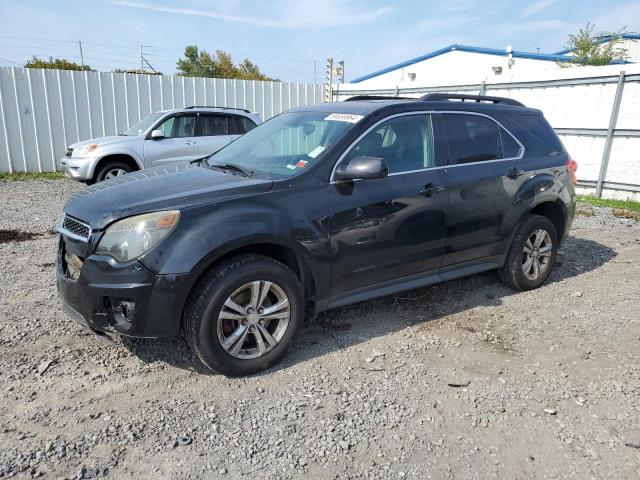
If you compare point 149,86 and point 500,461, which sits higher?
point 149,86

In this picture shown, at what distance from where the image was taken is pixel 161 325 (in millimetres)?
2965

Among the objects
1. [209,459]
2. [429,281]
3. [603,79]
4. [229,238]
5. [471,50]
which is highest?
[471,50]

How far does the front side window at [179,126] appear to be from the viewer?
9.71m

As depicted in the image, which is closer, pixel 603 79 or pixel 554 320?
pixel 554 320

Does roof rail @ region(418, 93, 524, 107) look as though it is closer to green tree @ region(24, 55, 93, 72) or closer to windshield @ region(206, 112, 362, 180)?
windshield @ region(206, 112, 362, 180)

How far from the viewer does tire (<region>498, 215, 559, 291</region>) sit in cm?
467

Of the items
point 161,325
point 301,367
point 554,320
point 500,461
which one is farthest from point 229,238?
point 554,320

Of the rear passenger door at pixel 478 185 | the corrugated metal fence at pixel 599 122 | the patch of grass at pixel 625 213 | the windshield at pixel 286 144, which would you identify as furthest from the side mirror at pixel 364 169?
the corrugated metal fence at pixel 599 122

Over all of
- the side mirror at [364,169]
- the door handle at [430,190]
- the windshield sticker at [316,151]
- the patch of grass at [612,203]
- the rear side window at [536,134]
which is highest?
the rear side window at [536,134]

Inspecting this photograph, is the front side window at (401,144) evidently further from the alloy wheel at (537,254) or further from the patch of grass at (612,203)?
the patch of grass at (612,203)

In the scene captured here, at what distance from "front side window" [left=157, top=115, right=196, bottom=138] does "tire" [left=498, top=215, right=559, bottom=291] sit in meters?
7.14

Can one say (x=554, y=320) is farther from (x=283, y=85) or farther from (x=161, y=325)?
(x=283, y=85)

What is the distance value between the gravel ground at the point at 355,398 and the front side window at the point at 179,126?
5.70 meters

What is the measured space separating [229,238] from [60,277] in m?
1.23
